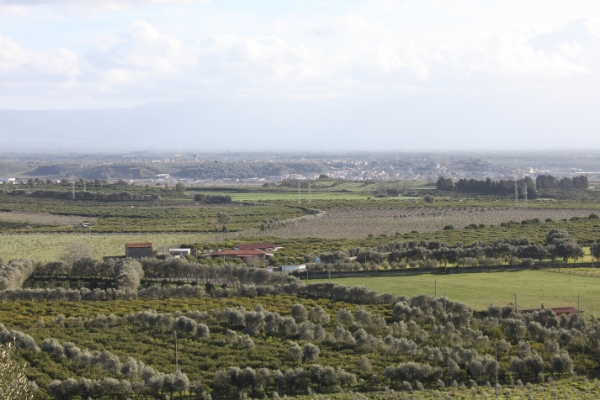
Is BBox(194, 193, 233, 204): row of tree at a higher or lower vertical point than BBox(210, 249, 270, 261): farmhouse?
lower

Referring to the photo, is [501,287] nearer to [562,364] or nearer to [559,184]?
[562,364]

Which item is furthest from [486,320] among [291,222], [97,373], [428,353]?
[291,222]

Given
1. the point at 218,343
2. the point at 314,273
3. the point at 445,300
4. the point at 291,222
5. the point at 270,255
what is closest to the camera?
the point at 218,343

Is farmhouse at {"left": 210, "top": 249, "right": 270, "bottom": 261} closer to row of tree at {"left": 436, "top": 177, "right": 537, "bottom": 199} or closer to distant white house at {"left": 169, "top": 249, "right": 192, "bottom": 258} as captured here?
distant white house at {"left": 169, "top": 249, "right": 192, "bottom": 258}

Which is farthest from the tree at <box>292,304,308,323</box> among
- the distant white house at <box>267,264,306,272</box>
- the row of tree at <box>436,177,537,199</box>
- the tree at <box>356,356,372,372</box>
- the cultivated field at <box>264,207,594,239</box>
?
the row of tree at <box>436,177,537,199</box>


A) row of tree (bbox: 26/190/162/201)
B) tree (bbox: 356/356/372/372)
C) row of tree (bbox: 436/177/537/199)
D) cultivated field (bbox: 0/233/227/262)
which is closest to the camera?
tree (bbox: 356/356/372/372)

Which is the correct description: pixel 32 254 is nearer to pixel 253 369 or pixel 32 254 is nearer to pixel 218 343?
pixel 218 343
